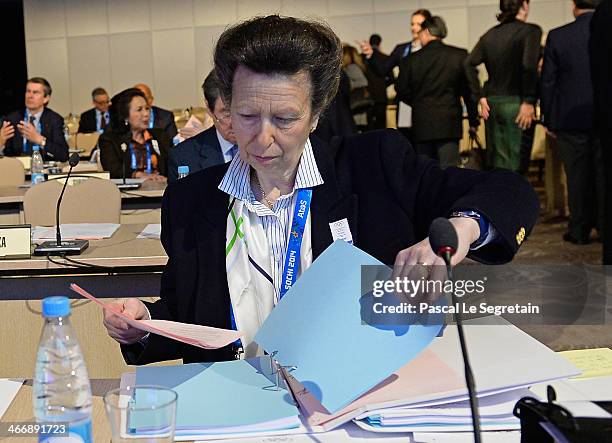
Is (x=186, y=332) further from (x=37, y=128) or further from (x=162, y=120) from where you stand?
(x=37, y=128)

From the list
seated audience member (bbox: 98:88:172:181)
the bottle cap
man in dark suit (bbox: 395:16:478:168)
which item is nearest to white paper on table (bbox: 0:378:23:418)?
the bottle cap

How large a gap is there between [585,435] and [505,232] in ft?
2.01

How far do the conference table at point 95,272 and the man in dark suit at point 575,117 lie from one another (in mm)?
3869

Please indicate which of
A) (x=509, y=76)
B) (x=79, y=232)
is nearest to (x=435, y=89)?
(x=509, y=76)

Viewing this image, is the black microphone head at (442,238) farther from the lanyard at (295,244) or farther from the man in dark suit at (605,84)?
the man in dark suit at (605,84)

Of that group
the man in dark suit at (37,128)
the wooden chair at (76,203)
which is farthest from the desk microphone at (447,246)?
the man in dark suit at (37,128)

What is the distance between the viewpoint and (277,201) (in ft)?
5.61

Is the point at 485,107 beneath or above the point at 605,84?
beneath

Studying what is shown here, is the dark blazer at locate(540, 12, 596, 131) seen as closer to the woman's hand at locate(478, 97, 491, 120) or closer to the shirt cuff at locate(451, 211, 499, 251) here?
the woman's hand at locate(478, 97, 491, 120)

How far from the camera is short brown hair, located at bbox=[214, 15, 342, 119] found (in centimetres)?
158

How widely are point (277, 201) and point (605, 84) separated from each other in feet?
11.3

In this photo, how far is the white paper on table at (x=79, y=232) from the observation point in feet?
10.4

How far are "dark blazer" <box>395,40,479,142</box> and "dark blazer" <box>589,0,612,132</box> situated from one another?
2368 millimetres

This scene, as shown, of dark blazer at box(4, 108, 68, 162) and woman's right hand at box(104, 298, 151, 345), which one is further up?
dark blazer at box(4, 108, 68, 162)
